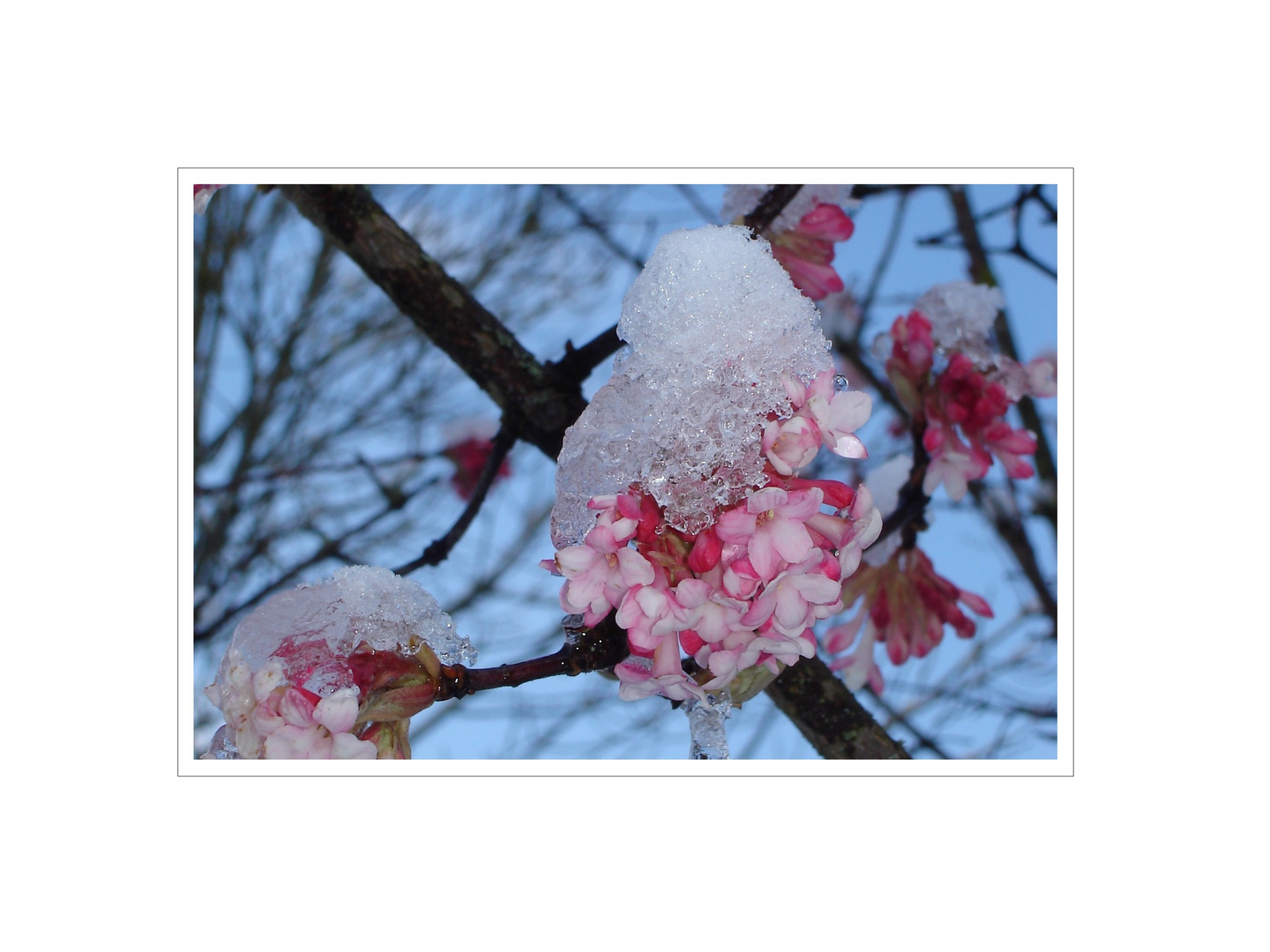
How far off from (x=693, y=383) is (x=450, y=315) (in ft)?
1.62

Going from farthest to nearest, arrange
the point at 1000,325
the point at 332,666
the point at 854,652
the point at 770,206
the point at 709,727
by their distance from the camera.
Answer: the point at 1000,325 < the point at 854,652 < the point at 770,206 < the point at 709,727 < the point at 332,666

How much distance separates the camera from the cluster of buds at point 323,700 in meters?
0.57

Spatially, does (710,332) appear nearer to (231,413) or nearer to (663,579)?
(663,579)

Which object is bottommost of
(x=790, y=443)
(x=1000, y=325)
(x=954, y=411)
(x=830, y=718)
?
(x=830, y=718)

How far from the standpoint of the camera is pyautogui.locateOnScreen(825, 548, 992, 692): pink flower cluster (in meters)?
1.10

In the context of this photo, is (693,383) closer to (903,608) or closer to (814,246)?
(814,246)

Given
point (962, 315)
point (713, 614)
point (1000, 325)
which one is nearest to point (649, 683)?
point (713, 614)

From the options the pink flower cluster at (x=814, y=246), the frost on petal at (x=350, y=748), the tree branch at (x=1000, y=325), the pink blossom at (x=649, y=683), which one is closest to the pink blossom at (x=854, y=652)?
the tree branch at (x=1000, y=325)

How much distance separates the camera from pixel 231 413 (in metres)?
1.57

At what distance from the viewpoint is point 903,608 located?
1.12 meters

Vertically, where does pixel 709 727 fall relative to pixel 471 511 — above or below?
below

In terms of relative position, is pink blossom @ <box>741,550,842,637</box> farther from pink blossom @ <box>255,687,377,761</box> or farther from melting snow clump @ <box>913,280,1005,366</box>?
melting snow clump @ <box>913,280,1005,366</box>

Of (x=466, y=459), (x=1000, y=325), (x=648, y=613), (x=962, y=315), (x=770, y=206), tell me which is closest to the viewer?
(x=648, y=613)
